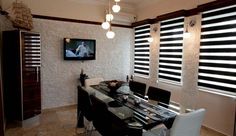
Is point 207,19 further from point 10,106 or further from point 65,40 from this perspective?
point 10,106

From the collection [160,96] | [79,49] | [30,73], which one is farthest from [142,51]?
[30,73]

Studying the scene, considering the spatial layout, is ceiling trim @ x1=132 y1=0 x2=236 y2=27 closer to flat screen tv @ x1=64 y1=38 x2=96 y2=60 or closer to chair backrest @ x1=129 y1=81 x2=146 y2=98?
flat screen tv @ x1=64 y1=38 x2=96 y2=60

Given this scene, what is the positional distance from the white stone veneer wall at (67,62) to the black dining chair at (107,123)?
2028mm

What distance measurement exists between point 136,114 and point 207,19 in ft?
7.81

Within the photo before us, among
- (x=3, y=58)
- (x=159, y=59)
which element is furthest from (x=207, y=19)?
(x=3, y=58)

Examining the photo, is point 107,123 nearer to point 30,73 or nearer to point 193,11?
point 30,73

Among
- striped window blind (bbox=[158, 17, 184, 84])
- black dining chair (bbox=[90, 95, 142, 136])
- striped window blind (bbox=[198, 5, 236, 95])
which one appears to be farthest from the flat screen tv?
striped window blind (bbox=[198, 5, 236, 95])

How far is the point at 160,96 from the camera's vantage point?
263 cm

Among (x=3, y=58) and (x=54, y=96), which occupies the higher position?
(x=3, y=58)

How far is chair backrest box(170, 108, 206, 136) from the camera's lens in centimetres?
161

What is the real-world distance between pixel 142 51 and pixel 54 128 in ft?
9.89

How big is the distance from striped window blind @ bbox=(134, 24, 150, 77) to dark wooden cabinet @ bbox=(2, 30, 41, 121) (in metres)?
2.75

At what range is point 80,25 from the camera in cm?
430

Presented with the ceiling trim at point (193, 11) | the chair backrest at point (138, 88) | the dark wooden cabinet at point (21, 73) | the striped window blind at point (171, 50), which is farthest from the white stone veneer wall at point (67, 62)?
the chair backrest at point (138, 88)
